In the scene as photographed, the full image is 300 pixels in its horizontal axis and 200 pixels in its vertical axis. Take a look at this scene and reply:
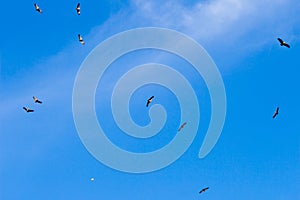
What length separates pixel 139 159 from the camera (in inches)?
2111

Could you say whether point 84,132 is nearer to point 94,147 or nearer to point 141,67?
point 94,147

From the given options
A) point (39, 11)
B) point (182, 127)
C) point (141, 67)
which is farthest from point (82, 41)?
point (182, 127)

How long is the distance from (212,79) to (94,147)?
10581 mm

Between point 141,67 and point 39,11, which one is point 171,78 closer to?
point 141,67

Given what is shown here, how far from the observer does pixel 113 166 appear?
52844mm

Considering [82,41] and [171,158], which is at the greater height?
[82,41]

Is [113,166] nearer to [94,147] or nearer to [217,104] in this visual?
[94,147]

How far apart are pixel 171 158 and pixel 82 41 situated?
12039 millimetres

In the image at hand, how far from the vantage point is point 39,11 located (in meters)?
46.5

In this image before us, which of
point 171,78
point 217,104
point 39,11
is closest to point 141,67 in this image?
point 171,78

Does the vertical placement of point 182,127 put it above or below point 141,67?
below

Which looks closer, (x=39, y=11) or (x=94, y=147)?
(x=39, y=11)

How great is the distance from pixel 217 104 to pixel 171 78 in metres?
4.08

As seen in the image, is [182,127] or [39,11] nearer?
[39,11]
